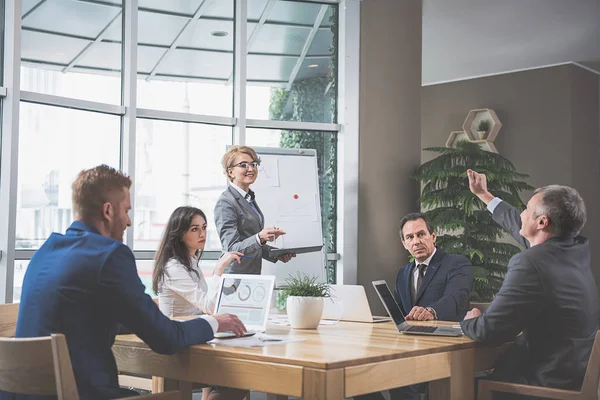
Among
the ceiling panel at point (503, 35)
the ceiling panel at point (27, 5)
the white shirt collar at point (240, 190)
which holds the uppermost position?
the ceiling panel at point (503, 35)

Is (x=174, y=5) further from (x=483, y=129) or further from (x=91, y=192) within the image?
(x=483, y=129)

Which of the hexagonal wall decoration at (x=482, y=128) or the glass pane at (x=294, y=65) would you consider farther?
the hexagonal wall decoration at (x=482, y=128)

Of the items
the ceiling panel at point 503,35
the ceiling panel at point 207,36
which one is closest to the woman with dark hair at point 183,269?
the ceiling panel at point 207,36

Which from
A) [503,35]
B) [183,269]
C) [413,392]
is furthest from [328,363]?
[503,35]

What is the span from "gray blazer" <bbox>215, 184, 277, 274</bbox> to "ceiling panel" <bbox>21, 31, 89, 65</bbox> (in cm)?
149

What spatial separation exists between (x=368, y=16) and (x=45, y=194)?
9.43 ft

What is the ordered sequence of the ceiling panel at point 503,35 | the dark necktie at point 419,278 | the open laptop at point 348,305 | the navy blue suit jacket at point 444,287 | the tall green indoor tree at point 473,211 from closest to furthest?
1. the open laptop at point 348,305
2. the navy blue suit jacket at point 444,287
3. the dark necktie at point 419,278
4. the tall green indoor tree at point 473,211
5. the ceiling panel at point 503,35

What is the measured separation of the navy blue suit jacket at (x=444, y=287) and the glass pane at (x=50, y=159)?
90.7 inches

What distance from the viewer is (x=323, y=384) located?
1871 mm

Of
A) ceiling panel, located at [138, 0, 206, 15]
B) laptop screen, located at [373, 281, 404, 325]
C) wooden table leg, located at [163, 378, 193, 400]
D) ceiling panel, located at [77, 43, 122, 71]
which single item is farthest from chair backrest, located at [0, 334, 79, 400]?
ceiling panel, located at [138, 0, 206, 15]

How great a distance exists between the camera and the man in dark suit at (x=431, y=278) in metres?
3.43

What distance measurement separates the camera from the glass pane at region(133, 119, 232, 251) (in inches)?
203

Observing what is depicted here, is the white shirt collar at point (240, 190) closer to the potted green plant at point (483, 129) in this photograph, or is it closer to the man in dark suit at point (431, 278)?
the man in dark suit at point (431, 278)

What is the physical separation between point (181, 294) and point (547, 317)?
1.50m
